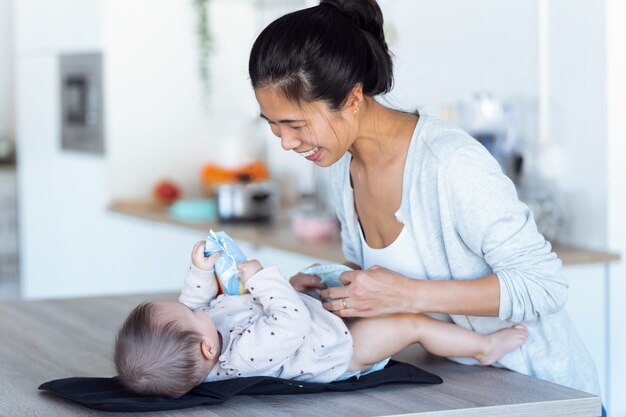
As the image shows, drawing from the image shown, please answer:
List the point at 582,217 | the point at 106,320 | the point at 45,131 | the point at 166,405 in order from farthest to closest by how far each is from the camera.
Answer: the point at 45,131 < the point at 582,217 < the point at 106,320 < the point at 166,405

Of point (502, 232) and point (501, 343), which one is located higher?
point (502, 232)

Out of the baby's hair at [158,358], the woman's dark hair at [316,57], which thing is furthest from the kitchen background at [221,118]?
the baby's hair at [158,358]

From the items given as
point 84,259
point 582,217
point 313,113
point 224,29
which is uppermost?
point 224,29

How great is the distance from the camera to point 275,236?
3848 mm

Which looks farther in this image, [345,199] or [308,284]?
[345,199]

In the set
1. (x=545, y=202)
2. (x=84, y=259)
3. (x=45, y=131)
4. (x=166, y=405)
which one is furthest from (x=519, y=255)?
(x=45, y=131)

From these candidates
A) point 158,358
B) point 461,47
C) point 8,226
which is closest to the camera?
point 158,358

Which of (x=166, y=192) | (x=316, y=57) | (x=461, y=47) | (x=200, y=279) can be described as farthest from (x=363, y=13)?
(x=166, y=192)

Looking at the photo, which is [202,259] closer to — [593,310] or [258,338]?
[258,338]

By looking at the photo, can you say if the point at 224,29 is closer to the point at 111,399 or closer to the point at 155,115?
the point at 155,115

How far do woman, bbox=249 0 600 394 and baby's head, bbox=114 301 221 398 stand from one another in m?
0.26

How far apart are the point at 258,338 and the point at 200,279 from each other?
9.9 inches

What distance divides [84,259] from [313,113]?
3.23 m

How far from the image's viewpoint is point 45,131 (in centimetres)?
525
